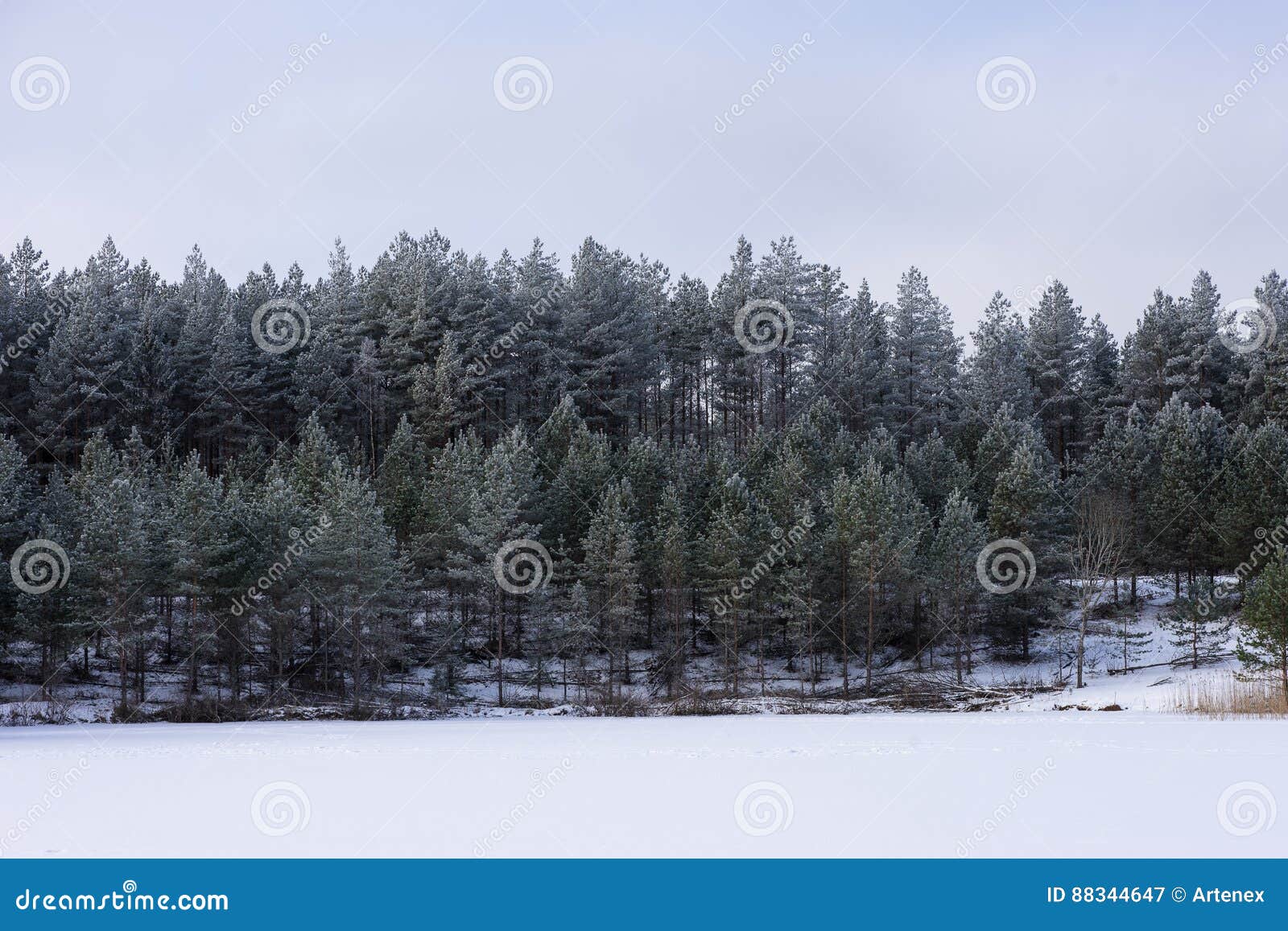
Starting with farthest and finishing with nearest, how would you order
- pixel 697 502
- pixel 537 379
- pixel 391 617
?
pixel 537 379, pixel 697 502, pixel 391 617

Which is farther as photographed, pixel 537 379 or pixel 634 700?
pixel 537 379

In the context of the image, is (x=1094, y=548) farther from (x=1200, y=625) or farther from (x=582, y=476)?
(x=582, y=476)

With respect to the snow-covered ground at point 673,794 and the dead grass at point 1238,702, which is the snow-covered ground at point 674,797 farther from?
the dead grass at point 1238,702

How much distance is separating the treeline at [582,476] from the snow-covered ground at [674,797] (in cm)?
2113

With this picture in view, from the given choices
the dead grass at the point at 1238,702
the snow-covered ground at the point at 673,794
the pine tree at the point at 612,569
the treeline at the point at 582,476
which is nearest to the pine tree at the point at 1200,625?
the treeline at the point at 582,476

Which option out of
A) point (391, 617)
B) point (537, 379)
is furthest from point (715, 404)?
point (391, 617)

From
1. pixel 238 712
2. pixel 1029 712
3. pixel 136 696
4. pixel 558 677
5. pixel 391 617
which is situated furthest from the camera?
pixel 558 677

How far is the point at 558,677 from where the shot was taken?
51344 millimetres

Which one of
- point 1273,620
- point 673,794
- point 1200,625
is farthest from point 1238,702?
point 673,794

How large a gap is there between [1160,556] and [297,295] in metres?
70.3

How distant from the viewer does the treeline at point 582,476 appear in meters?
44.8

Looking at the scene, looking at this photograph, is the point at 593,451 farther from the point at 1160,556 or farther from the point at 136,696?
the point at 1160,556

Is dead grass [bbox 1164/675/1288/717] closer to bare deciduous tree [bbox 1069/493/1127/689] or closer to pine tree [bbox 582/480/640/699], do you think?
bare deciduous tree [bbox 1069/493/1127/689]

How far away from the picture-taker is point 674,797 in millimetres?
14328
